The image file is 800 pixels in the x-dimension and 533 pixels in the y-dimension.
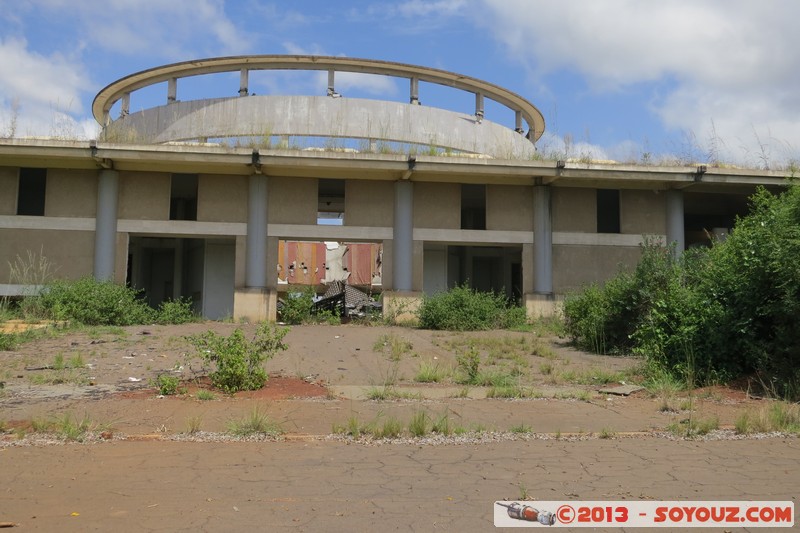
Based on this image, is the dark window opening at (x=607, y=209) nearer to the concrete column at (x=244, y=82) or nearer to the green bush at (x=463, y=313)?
the green bush at (x=463, y=313)

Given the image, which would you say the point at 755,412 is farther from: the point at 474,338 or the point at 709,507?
the point at 474,338

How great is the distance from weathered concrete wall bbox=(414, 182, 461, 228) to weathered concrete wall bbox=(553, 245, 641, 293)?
358 cm

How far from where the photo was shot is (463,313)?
782 inches

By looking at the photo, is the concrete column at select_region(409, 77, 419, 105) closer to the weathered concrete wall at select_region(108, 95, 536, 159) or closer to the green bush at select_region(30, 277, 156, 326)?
the weathered concrete wall at select_region(108, 95, 536, 159)

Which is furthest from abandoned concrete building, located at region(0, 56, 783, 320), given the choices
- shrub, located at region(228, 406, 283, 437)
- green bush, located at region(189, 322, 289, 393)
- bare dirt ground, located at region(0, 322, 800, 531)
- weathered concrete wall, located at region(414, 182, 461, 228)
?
shrub, located at region(228, 406, 283, 437)

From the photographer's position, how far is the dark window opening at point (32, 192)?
2173 cm

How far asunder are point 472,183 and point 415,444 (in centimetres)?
1636

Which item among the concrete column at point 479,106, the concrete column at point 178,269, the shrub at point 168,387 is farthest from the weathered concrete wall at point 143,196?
the shrub at point 168,387

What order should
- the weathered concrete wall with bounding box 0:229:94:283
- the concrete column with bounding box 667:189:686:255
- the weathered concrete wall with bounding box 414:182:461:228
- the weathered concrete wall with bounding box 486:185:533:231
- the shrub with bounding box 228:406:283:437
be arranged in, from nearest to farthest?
the shrub with bounding box 228:406:283:437, the weathered concrete wall with bounding box 0:229:94:283, the weathered concrete wall with bounding box 414:182:461:228, the weathered concrete wall with bounding box 486:185:533:231, the concrete column with bounding box 667:189:686:255

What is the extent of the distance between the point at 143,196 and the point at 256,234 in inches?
151

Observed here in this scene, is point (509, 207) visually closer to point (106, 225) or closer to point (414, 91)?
point (414, 91)

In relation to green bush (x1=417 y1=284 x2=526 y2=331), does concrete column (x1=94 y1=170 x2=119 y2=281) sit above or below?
above

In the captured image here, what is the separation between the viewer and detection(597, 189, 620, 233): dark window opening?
77.7 ft

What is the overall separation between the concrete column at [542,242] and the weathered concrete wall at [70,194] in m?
14.2
